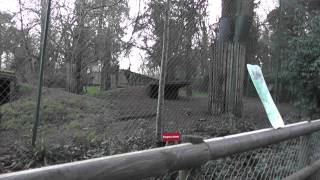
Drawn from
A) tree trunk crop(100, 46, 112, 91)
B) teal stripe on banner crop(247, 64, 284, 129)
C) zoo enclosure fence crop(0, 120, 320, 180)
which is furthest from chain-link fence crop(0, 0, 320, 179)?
teal stripe on banner crop(247, 64, 284, 129)

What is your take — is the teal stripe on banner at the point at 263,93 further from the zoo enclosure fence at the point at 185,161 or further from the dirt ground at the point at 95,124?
the dirt ground at the point at 95,124

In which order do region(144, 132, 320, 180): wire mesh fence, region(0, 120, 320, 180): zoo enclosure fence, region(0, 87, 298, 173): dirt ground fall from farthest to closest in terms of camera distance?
region(0, 87, 298, 173): dirt ground, region(144, 132, 320, 180): wire mesh fence, region(0, 120, 320, 180): zoo enclosure fence

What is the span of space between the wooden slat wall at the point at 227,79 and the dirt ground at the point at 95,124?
0.32 m

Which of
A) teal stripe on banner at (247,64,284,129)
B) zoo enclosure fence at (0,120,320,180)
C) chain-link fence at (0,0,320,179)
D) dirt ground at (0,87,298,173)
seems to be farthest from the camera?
chain-link fence at (0,0,320,179)

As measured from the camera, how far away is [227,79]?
9.96 m

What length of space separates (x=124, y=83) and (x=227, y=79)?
242 centimetres

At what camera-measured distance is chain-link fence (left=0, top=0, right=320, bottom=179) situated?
Result: 23.1ft

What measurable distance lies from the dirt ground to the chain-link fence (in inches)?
0.9

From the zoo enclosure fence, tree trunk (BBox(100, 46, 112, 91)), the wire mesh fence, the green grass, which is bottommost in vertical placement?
the wire mesh fence

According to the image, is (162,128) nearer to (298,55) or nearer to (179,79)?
(179,79)

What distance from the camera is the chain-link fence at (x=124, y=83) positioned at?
7038 mm

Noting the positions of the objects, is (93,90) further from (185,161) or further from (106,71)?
(185,161)

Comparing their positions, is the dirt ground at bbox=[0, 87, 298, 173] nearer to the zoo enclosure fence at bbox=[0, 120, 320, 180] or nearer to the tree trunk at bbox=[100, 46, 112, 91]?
the tree trunk at bbox=[100, 46, 112, 91]

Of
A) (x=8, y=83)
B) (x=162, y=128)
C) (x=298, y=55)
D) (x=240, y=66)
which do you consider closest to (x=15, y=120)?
(x=8, y=83)
